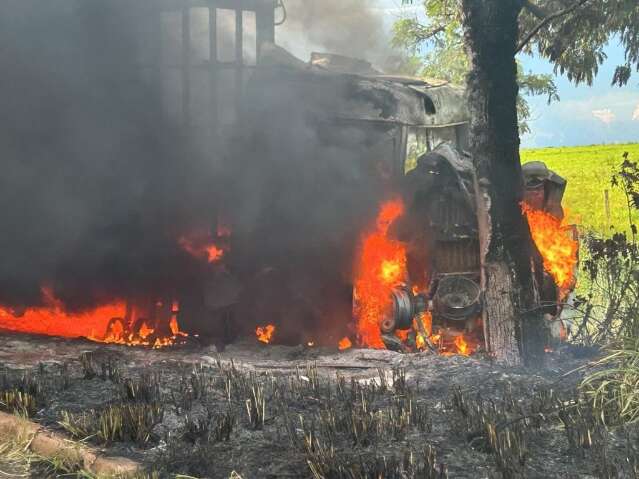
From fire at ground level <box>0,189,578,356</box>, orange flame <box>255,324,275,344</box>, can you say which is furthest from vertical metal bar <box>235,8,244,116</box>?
orange flame <box>255,324,275,344</box>

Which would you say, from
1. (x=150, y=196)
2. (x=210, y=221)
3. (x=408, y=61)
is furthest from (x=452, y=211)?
(x=408, y=61)

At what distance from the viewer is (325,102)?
11.1m

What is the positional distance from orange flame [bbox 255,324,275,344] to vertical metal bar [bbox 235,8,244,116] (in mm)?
3349

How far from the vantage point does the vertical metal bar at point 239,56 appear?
11762mm

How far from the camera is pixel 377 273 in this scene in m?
10.7

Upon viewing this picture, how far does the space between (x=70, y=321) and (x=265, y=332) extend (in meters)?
3.26

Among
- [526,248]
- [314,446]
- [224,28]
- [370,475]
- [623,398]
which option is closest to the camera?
Answer: [370,475]

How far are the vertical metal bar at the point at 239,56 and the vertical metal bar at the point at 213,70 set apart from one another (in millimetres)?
344

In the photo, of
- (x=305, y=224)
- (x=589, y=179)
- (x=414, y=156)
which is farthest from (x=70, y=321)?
(x=589, y=179)

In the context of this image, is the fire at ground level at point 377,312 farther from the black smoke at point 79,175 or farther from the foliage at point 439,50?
the foliage at point 439,50

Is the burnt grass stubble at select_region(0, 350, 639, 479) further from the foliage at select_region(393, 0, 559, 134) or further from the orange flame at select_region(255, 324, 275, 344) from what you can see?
the foliage at select_region(393, 0, 559, 134)

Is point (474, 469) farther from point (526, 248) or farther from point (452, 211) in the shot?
point (452, 211)

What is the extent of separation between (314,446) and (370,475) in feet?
1.74

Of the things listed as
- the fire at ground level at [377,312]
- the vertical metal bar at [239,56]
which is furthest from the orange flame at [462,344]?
the vertical metal bar at [239,56]
